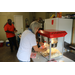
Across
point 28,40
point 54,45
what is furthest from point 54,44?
point 28,40

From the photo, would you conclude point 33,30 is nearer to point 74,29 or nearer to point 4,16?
point 74,29

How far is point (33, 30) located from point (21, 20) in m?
5.52

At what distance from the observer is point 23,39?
153 centimetres

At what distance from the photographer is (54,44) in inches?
72.2

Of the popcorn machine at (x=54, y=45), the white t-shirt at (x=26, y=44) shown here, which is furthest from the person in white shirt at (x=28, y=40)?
the popcorn machine at (x=54, y=45)

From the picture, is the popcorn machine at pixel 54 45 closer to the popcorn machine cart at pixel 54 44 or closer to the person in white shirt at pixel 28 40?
the popcorn machine cart at pixel 54 44

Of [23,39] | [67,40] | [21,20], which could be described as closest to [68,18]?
[67,40]

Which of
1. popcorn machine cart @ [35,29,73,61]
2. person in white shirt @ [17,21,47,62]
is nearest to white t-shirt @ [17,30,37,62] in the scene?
person in white shirt @ [17,21,47,62]

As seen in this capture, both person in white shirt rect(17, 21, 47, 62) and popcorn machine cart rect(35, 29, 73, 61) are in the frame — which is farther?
popcorn machine cart rect(35, 29, 73, 61)

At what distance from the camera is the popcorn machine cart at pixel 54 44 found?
164cm

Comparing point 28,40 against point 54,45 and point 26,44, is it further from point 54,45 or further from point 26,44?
point 54,45

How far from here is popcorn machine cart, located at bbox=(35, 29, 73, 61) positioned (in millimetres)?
1637

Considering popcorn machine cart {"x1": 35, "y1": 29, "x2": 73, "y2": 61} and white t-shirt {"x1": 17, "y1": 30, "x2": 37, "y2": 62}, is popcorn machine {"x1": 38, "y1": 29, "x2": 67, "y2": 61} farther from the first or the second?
white t-shirt {"x1": 17, "y1": 30, "x2": 37, "y2": 62}

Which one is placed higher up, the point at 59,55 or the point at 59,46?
the point at 59,46
